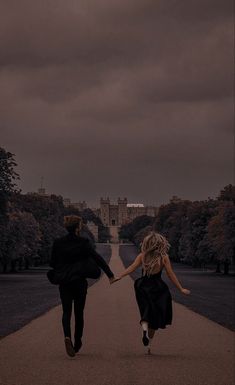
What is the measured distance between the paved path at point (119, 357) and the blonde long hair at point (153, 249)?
1.87 metres

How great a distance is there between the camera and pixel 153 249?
11133 millimetres

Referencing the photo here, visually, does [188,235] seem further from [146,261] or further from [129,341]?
[146,261]

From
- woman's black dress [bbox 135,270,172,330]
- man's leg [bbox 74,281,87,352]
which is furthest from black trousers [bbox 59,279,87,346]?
woman's black dress [bbox 135,270,172,330]

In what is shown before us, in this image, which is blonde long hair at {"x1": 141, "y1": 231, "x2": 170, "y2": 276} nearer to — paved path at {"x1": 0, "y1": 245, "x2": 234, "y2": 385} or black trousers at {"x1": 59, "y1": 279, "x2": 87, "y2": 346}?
black trousers at {"x1": 59, "y1": 279, "x2": 87, "y2": 346}

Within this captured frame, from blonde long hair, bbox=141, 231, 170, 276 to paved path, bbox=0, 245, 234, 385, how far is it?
187 centimetres

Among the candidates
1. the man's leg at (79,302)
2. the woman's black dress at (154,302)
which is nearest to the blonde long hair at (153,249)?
the woman's black dress at (154,302)

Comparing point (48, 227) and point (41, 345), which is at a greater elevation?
point (48, 227)

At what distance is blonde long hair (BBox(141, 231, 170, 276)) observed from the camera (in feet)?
36.4

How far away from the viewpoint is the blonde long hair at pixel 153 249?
1109cm

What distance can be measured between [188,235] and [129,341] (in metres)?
81.7

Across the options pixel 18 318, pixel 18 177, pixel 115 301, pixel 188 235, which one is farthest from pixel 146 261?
pixel 188 235

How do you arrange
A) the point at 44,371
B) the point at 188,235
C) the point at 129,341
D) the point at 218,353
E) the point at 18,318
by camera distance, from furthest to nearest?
the point at 188,235
the point at 18,318
the point at 129,341
the point at 218,353
the point at 44,371

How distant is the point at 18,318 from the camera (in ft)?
83.9

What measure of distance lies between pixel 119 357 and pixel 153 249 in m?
4.02
